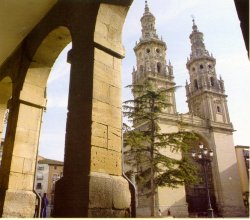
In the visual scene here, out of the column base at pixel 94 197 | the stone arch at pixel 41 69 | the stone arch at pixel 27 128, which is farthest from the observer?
the stone arch at pixel 41 69

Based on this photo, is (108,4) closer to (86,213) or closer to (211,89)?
(86,213)

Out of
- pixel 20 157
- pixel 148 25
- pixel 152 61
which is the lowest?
pixel 20 157

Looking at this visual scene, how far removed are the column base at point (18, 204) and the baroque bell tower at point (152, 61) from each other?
3204cm

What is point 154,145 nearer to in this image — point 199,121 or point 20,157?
point 20,157

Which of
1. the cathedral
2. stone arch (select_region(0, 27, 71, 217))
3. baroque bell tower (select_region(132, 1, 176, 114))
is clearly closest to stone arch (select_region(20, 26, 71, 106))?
stone arch (select_region(0, 27, 71, 217))

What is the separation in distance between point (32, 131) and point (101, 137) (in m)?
3.06

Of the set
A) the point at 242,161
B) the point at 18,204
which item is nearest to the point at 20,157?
the point at 18,204

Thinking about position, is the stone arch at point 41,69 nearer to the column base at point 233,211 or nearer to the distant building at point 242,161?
the column base at point 233,211

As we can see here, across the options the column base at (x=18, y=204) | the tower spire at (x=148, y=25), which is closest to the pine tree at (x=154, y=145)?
the column base at (x=18, y=204)

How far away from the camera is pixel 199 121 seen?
124 feet

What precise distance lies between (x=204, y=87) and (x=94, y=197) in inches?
1573

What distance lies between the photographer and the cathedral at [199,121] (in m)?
30.5

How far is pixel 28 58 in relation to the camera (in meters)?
6.29

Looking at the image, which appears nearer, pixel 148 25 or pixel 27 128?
pixel 27 128
